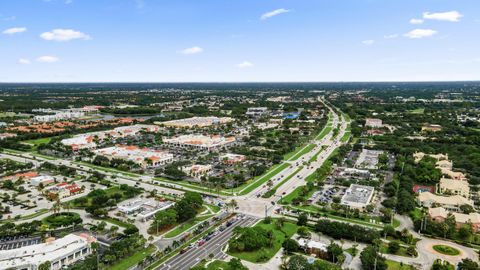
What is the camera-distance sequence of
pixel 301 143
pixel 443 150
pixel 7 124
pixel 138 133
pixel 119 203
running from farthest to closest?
pixel 7 124
pixel 138 133
pixel 301 143
pixel 443 150
pixel 119 203

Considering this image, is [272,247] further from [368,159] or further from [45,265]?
[368,159]

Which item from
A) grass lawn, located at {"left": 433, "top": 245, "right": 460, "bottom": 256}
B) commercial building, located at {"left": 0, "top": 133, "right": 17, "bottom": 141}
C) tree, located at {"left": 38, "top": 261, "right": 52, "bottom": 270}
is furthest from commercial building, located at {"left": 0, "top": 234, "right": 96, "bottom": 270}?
commercial building, located at {"left": 0, "top": 133, "right": 17, "bottom": 141}

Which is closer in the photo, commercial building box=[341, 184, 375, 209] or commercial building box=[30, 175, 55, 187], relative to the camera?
commercial building box=[341, 184, 375, 209]

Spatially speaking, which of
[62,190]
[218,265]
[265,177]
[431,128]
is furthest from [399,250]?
[431,128]

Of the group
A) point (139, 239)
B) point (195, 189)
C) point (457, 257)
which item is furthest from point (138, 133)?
point (457, 257)

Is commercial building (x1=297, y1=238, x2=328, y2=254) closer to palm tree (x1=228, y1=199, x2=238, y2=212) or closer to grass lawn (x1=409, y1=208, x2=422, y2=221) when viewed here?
palm tree (x1=228, y1=199, x2=238, y2=212)

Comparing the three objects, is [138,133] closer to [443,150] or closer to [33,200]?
[33,200]

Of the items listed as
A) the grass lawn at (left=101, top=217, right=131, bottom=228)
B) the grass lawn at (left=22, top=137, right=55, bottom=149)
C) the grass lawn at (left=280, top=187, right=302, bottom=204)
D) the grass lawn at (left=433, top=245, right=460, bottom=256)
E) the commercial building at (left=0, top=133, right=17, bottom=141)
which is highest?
the commercial building at (left=0, top=133, right=17, bottom=141)
